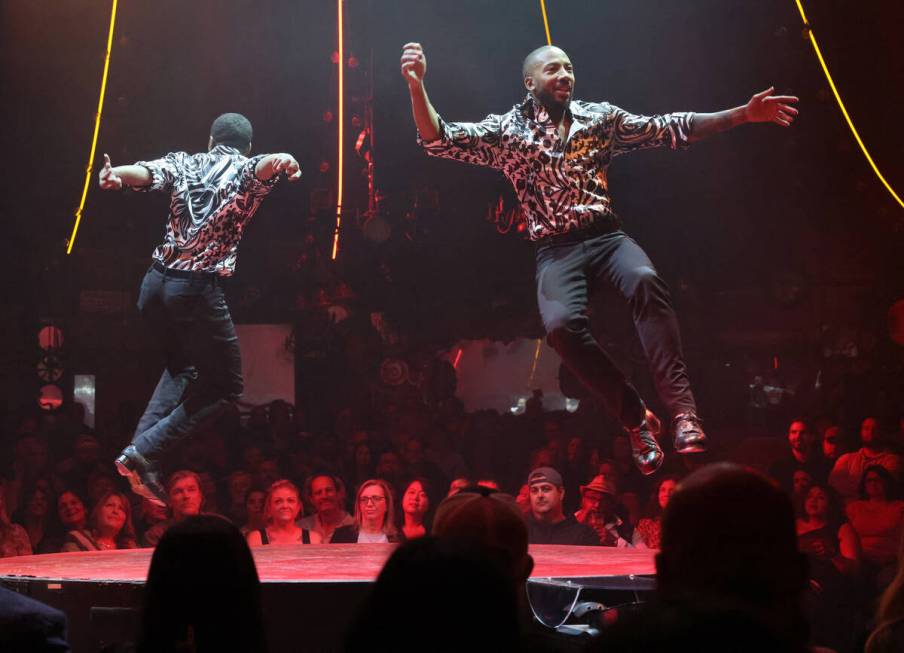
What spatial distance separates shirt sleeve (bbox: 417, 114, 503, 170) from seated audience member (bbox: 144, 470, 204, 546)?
2482 millimetres

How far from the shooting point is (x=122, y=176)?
5.08 meters

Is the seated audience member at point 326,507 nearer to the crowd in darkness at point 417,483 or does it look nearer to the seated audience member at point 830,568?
the crowd in darkness at point 417,483

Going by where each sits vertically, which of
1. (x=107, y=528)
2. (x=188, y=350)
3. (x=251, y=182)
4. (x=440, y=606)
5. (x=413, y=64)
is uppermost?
(x=413, y=64)

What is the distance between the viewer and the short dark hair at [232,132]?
5398mm

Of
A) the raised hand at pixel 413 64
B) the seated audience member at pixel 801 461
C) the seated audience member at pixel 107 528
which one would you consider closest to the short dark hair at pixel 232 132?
the raised hand at pixel 413 64

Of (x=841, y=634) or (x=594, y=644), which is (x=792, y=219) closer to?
(x=841, y=634)

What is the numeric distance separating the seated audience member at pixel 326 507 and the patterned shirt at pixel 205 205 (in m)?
1.47

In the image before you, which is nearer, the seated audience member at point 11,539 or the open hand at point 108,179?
the open hand at point 108,179

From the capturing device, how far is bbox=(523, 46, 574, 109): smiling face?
184 inches

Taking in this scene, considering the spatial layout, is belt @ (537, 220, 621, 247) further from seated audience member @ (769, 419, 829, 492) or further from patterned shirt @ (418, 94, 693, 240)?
seated audience member @ (769, 419, 829, 492)

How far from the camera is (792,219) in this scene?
868cm

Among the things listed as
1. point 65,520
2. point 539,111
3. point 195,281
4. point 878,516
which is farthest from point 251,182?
point 878,516

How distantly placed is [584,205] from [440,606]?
3.47 meters

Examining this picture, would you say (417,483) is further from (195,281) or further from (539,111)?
(539,111)
